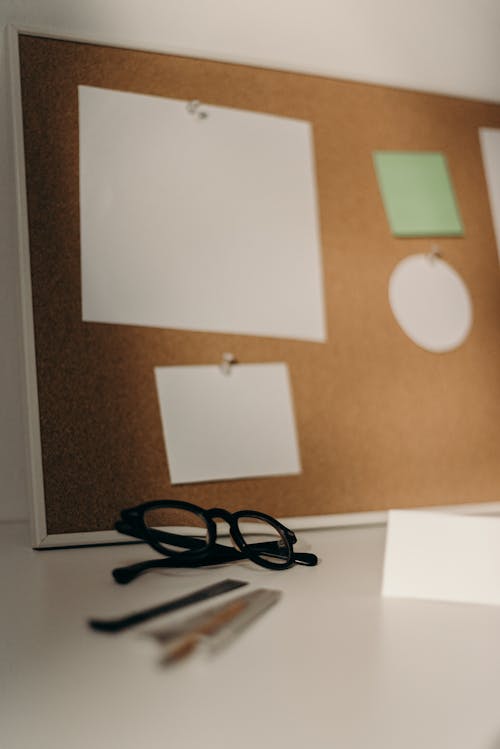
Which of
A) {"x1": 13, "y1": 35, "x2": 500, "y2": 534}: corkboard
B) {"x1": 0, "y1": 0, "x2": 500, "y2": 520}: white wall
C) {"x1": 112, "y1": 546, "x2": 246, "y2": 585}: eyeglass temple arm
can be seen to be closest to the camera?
{"x1": 112, "y1": 546, "x2": 246, "y2": 585}: eyeglass temple arm

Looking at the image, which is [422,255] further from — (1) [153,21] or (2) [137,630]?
(2) [137,630]

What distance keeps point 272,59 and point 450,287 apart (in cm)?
35

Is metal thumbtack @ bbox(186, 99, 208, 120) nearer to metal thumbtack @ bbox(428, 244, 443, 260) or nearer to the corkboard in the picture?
the corkboard

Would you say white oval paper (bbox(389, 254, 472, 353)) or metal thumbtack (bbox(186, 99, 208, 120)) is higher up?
metal thumbtack (bbox(186, 99, 208, 120))

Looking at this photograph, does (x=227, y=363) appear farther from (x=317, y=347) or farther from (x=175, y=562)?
(x=175, y=562)

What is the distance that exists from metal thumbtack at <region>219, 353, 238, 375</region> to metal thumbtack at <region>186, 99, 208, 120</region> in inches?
10.6

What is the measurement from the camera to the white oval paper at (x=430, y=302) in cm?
85

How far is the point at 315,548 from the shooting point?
2.10 feet

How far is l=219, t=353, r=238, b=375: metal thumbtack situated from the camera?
29.1 inches

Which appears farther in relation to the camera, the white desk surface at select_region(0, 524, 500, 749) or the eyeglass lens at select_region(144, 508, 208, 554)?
the eyeglass lens at select_region(144, 508, 208, 554)

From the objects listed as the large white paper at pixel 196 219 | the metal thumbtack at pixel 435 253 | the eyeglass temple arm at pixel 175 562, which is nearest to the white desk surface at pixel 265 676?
the eyeglass temple arm at pixel 175 562

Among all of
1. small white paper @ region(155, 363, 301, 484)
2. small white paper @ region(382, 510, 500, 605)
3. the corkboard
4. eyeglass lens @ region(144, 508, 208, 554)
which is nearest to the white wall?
the corkboard

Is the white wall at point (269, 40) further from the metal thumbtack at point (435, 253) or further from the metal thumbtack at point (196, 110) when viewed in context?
the metal thumbtack at point (435, 253)

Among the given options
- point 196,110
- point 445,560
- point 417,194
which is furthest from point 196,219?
point 445,560
